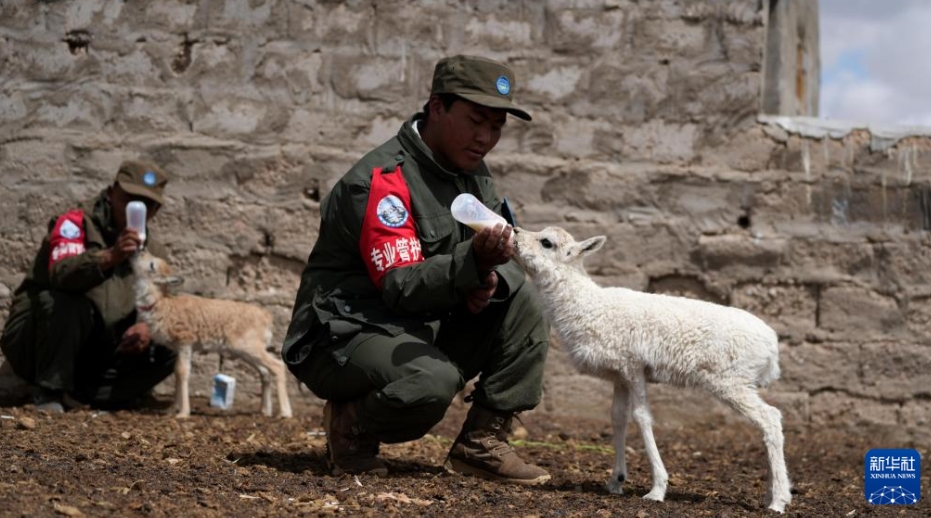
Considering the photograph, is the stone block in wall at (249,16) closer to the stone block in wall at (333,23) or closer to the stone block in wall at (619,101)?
the stone block in wall at (333,23)

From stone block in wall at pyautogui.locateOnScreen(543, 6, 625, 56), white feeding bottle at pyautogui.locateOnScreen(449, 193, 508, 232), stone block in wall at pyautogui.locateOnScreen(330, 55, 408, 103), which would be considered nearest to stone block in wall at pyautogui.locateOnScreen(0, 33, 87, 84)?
stone block in wall at pyautogui.locateOnScreen(330, 55, 408, 103)

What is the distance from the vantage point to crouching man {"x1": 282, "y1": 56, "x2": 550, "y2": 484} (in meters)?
4.29

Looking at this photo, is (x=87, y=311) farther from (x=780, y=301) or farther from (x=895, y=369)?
(x=895, y=369)

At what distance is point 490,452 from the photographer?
4637 millimetres

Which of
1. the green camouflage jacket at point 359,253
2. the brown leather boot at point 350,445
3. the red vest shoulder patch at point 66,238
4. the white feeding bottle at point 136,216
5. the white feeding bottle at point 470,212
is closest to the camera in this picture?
the white feeding bottle at point 470,212

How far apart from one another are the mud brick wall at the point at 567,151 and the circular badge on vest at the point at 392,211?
8.35 ft

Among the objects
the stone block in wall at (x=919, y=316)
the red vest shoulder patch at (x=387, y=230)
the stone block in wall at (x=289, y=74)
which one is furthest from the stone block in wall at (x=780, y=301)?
the red vest shoulder patch at (x=387, y=230)

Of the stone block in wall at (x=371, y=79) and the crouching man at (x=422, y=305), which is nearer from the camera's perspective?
the crouching man at (x=422, y=305)

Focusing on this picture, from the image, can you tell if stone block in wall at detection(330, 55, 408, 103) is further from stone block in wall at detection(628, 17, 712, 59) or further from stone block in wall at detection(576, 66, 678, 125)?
stone block in wall at detection(628, 17, 712, 59)

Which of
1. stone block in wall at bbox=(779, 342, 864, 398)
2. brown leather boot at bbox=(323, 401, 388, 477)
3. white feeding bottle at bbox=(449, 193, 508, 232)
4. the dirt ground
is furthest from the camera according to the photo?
stone block in wall at bbox=(779, 342, 864, 398)

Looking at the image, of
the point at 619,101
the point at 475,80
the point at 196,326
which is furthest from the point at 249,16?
the point at 475,80

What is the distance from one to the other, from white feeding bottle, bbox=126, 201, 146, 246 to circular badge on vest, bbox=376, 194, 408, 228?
A: 7.11 ft

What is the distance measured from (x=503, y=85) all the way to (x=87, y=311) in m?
3.02

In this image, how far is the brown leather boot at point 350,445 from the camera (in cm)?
453
